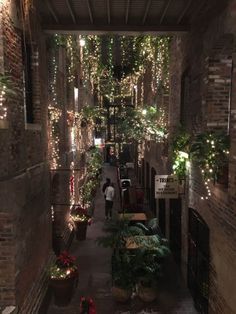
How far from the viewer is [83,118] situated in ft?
59.7

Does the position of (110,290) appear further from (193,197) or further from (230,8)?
(230,8)

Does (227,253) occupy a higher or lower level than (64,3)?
lower

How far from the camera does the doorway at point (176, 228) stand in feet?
34.6

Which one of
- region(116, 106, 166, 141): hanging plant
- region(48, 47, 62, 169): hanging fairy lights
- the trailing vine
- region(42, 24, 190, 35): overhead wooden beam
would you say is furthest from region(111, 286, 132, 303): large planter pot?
region(42, 24, 190, 35): overhead wooden beam

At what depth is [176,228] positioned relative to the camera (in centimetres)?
1095

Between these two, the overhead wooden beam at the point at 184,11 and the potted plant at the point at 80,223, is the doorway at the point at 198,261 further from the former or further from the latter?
the potted plant at the point at 80,223

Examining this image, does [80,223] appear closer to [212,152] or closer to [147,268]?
[147,268]

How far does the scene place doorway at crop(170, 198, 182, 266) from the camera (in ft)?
34.6

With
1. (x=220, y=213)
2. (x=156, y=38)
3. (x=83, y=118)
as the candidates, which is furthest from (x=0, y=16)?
(x=83, y=118)

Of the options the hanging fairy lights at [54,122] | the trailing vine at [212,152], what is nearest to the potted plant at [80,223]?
the hanging fairy lights at [54,122]

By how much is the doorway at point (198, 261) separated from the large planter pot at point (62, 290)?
2877mm

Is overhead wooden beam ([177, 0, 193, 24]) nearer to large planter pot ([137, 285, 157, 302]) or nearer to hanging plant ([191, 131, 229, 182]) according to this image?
hanging plant ([191, 131, 229, 182])

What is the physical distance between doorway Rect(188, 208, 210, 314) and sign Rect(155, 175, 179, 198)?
67cm

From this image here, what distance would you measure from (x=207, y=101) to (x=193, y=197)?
2366 millimetres
